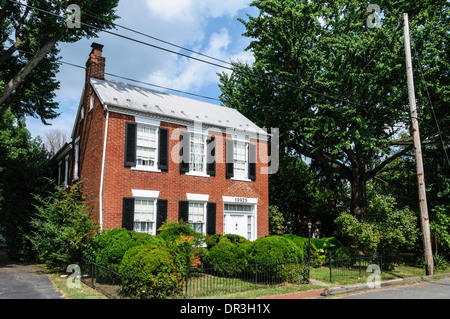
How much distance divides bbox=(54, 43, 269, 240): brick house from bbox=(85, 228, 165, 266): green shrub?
5.03 ft

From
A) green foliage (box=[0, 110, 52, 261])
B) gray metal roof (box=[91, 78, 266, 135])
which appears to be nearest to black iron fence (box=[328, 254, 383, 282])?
gray metal roof (box=[91, 78, 266, 135])

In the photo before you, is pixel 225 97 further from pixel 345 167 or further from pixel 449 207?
pixel 449 207

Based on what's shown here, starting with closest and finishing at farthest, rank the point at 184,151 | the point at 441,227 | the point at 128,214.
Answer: the point at 128,214
the point at 184,151
the point at 441,227

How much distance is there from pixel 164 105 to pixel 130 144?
380cm

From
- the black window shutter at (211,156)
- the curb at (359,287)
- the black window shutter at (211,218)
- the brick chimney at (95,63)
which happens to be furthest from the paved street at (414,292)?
the brick chimney at (95,63)

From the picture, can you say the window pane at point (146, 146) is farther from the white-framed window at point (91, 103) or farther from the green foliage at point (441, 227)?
the green foliage at point (441, 227)

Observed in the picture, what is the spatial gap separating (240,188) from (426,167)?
1164cm

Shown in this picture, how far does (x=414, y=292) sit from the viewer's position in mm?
11906

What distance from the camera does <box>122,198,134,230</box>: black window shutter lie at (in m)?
15.1

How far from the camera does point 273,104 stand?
2197cm

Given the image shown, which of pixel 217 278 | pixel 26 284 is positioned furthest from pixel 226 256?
pixel 26 284

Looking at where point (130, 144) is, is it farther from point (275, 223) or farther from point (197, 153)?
point (275, 223)

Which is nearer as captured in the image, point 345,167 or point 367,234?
point 367,234
